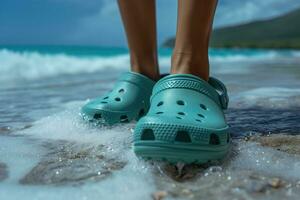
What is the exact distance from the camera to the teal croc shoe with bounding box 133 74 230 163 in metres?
0.88

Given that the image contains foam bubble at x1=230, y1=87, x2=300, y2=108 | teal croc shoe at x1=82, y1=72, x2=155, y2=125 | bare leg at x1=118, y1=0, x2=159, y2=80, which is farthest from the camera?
foam bubble at x1=230, y1=87, x2=300, y2=108

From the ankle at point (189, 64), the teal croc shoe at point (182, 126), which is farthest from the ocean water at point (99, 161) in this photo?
the ankle at point (189, 64)

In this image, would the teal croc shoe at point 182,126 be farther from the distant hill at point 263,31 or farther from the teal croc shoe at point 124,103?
the distant hill at point 263,31

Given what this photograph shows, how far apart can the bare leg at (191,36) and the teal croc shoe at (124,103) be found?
0.20 m

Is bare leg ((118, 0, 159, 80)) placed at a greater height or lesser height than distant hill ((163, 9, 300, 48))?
greater

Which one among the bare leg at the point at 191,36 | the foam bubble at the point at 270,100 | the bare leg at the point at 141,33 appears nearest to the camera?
the bare leg at the point at 191,36

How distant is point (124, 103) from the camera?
1.28 meters

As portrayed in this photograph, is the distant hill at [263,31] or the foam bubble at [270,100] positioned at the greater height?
the foam bubble at [270,100]

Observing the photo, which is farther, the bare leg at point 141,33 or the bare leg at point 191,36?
the bare leg at point 141,33

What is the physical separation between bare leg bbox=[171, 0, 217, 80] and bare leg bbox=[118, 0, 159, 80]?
26 cm

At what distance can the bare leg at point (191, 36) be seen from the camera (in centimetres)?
110

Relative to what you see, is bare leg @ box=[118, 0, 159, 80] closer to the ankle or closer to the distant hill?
the ankle

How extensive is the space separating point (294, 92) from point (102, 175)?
147 centimetres

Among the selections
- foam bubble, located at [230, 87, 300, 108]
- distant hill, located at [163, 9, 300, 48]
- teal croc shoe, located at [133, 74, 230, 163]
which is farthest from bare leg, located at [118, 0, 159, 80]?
distant hill, located at [163, 9, 300, 48]
